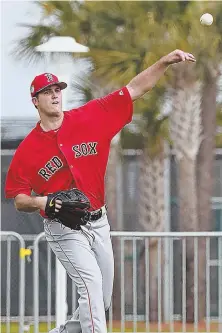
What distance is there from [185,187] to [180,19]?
245cm

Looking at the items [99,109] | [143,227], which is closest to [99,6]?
[143,227]

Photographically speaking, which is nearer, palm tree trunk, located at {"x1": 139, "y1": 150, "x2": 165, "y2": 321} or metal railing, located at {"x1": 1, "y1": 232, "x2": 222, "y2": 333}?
Answer: metal railing, located at {"x1": 1, "y1": 232, "x2": 222, "y2": 333}

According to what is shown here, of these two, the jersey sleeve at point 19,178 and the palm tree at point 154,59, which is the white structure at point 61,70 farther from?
the palm tree at point 154,59

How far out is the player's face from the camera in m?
8.88

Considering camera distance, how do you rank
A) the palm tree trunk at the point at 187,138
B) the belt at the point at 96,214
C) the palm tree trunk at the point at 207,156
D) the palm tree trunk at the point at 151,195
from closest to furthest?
the belt at the point at 96,214, the palm tree trunk at the point at 187,138, the palm tree trunk at the point at 207,156, the palm tree trunk at the point at 151,195

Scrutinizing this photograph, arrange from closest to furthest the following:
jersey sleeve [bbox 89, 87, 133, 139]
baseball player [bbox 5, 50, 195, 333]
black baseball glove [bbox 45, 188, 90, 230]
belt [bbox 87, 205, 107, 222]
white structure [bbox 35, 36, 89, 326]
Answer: black baseball glove [bbox 45, 188, 90, 230] → baseball player [bbox 5, 50, 195, 333] → belt [bbox 87, 205, 107, 222] → jersey sleeve [bbox 89, 87, 133, 139] → white structure [bbox 35, 36, 89, 326]

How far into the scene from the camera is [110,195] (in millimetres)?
19141

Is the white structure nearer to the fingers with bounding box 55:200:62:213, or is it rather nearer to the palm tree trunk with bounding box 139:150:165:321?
the fingers with bounding box 55:200:62:213

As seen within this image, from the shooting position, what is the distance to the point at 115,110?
9.00 metres

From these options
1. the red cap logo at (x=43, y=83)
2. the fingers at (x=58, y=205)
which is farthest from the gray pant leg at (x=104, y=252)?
the red cap logo at (x=43, y=83)

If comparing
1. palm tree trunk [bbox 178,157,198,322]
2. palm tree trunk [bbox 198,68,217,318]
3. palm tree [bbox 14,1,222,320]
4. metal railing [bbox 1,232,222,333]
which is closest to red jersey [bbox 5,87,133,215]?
metal railing [bbox 1,232,222,333]

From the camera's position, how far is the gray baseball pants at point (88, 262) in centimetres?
874

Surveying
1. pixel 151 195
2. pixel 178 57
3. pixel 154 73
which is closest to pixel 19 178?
pixel 154 73

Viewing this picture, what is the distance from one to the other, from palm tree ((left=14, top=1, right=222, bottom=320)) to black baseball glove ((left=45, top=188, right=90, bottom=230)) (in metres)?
9.38
